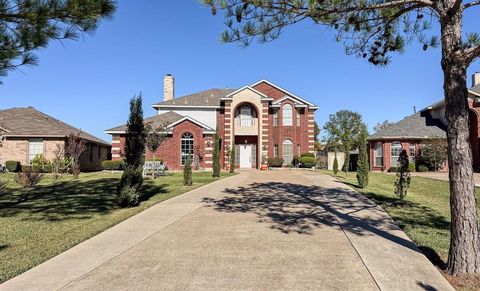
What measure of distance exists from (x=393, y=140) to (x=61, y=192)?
25.1m

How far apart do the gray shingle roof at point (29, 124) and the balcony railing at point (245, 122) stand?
12.8 m

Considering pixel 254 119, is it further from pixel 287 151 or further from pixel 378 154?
pixel 378 154

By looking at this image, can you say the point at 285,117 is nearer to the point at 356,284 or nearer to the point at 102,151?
the point at 102,151

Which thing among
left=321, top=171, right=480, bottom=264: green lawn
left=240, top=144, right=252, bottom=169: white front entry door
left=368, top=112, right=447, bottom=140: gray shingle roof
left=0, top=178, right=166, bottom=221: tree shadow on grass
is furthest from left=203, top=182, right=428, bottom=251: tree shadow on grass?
left=368, top=112, right=447, bottom=140: gray shingle roof

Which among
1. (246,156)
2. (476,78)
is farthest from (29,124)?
(476,78)

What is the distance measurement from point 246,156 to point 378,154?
11.6m

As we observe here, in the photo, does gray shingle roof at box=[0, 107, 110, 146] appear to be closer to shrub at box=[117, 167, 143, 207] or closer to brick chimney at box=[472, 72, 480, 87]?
shrub at box=[117, 167, 143, 207]

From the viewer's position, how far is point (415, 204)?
1038cm

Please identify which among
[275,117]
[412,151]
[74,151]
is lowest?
[412,151]

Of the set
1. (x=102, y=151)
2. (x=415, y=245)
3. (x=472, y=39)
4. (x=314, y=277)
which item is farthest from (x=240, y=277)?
(x=102, y=151)

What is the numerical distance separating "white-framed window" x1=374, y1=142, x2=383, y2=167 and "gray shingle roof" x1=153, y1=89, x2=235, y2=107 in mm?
14751

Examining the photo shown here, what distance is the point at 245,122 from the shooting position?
99.0 feet

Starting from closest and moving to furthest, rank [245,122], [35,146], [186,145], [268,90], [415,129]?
[35,146] → [186,145] → [415,129] → [245,122] → [268,90]

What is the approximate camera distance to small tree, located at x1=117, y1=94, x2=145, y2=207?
10.1 metres
